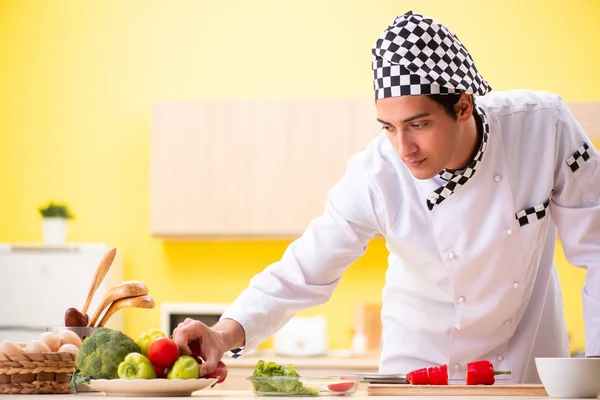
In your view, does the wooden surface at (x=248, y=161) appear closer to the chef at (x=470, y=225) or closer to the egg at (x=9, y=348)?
the chef at (x=470, y=225)

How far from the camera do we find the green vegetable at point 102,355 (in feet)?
5.08

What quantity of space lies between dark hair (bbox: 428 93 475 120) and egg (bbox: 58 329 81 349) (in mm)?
871

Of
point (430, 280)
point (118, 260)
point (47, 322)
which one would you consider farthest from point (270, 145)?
point (430, 280)

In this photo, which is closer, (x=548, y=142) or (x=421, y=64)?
(x=421, y=64)

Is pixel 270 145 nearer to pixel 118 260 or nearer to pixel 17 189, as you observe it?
pixel 118 260

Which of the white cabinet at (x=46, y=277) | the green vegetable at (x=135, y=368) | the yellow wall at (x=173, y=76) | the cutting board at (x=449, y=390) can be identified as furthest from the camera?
the yellow wall at (x=173, y=76)

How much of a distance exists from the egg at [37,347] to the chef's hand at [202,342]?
0.24 m

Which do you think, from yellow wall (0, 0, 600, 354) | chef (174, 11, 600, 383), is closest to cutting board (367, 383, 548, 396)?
chef (174, 11, 600, 383)

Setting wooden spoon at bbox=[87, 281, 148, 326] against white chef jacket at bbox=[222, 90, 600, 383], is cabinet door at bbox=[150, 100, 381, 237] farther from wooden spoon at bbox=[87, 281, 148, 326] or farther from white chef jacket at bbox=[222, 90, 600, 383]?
wooden spoon at bbox=[87, 281, 148, 326]

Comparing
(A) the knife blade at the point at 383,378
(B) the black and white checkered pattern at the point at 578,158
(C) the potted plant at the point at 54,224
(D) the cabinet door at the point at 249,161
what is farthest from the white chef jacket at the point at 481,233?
(C) the potted plant at the point at 54,224

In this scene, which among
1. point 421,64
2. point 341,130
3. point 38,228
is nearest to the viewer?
point 421,64

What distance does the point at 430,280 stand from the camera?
7.15 ft

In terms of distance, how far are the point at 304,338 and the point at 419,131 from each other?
3.01m

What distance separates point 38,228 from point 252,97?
4.93 ft
